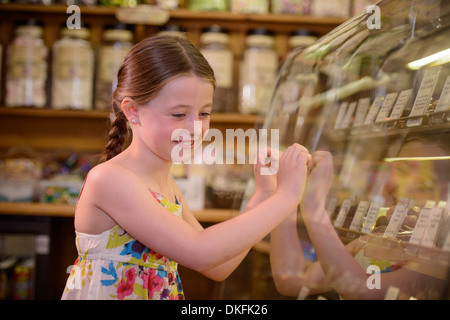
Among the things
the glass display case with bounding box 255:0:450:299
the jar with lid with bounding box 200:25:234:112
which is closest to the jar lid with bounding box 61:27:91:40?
the jar with lid with bounding box 200:25:234:112

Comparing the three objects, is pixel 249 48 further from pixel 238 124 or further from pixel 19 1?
Result: pixel 19 1

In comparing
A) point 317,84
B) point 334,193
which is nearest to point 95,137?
point 317,84

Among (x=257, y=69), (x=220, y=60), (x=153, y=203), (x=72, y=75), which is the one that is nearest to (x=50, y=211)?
(x=72, y=75)

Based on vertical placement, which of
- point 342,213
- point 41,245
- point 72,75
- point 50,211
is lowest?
point 41,245

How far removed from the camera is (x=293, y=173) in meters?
0.80

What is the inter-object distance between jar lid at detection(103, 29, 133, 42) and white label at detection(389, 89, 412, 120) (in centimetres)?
150

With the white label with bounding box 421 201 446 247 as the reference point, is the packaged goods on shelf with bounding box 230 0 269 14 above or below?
above

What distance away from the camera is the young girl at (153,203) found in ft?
2.46

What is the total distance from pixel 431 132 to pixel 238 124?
1527mm

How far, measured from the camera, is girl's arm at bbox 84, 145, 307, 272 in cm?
74

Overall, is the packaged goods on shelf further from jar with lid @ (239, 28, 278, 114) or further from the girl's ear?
the girl's ear

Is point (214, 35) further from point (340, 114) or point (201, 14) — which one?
point (340, 114)

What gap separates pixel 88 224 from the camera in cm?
82

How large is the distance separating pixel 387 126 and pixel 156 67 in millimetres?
487
